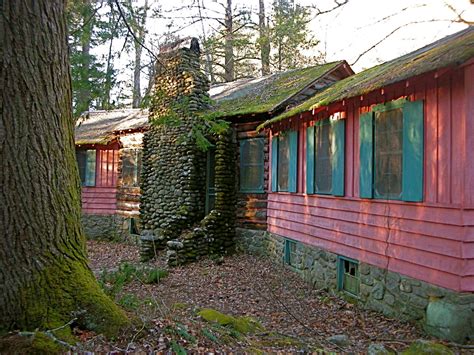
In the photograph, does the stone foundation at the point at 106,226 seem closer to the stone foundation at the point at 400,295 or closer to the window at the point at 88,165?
the window at the point at 88,165

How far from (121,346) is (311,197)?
258 inches

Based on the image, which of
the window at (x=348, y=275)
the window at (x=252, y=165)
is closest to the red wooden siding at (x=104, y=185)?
the window at (x=252, y=165)

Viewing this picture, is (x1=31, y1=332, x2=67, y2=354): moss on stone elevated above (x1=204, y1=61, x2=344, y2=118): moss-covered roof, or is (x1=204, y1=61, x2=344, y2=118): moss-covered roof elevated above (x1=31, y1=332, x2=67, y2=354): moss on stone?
(x1=204, y1=61, x2=344, y2=118): moss-covered roof

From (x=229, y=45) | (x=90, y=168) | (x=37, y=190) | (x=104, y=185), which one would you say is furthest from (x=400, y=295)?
(x=229, y=45)

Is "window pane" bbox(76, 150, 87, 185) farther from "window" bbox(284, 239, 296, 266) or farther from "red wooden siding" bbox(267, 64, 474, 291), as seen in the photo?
"red wooden siding" bbox(267, 64, 474, 291)

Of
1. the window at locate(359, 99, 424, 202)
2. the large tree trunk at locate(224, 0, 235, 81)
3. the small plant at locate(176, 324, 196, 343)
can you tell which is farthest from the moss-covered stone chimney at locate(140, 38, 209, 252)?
the small plant at locate(176, 324, 196, 343)

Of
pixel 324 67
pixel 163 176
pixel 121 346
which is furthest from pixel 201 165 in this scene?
pixel 121 346

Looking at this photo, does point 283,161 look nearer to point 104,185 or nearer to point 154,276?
point 154,276

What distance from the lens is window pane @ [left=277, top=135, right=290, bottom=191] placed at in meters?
10.7

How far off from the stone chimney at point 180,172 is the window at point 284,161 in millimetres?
1754

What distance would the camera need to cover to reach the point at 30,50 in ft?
11.9

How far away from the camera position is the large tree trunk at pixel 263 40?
20.0 meters

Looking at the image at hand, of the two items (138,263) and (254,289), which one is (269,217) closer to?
(254,289)

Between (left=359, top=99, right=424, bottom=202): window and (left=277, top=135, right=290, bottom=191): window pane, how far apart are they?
3.39 meters
